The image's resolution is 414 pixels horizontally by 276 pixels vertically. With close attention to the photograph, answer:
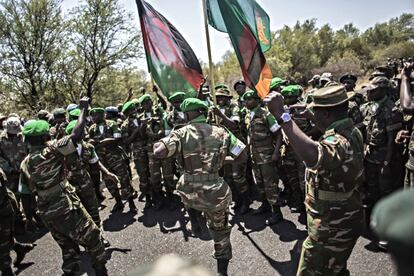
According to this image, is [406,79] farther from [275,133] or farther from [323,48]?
[323,48]

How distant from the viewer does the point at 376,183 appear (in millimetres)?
5258

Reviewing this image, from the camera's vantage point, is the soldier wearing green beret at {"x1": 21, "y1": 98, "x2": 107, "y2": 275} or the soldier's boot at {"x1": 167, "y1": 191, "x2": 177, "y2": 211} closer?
the soldier wearing green beret at {"x1": 21, "y1": 98, "x2": 107, "y2": 275}

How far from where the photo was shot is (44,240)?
6.22 meters

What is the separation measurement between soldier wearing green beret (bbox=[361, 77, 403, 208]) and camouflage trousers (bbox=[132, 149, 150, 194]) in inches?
176

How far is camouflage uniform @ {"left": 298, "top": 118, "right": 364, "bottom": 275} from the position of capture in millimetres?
2781

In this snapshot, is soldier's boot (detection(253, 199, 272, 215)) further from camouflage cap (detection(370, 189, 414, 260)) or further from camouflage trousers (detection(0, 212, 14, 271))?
camouflage cap (detection(370, 189, 414, 260))

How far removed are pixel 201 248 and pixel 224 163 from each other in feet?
5.58

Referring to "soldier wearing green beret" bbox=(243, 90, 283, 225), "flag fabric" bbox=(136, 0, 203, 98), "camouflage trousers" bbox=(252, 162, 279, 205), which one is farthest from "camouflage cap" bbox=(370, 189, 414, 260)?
"flag fabric" bbox=(136, 0, 203, 98)

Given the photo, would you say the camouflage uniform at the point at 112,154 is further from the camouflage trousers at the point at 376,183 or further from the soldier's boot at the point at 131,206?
the camouflage trousers at the point at 376,183

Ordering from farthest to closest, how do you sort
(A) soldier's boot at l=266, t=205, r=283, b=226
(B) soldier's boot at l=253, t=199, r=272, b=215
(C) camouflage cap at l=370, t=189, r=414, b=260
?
(B) soldier's boot at l=253, t=199, r=272, b=215
(A) soldier's boot at l=266, t=205, r=283, b=226
(C) camouflage cap at l=370, t=189, r=414, b=260

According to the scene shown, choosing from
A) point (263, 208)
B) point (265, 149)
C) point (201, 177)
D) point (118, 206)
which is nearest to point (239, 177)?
point (263, 208)

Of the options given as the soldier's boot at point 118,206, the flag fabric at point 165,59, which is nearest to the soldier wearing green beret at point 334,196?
the flag fabric at point 165,59

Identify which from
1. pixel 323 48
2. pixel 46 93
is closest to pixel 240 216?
pixel 46 93

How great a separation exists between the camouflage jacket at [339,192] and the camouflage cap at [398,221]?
5.76 feet
